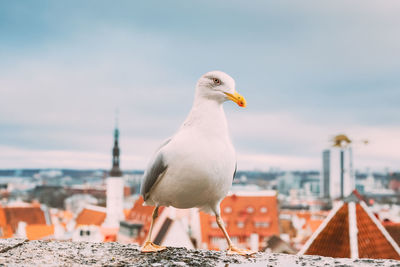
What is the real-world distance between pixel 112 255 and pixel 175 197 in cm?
46

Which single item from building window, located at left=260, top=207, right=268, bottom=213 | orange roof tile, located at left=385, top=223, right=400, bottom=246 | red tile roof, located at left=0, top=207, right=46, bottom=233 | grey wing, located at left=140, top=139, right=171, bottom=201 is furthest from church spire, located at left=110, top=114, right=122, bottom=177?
grey wing, located at left=140, top=139, right=171, bottom=201

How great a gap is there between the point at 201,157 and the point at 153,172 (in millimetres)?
339

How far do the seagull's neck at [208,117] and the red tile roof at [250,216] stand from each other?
2258 centimetres

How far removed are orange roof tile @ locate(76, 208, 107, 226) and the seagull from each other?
131ft

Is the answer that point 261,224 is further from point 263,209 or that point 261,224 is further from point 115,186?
point 115,186

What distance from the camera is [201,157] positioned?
248 centimetres

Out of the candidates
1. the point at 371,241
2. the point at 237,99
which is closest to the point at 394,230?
the point at 371,241

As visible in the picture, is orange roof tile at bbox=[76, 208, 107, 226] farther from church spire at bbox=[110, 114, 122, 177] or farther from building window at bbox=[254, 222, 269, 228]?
building window at bbox=[254, 222, 269, 228]

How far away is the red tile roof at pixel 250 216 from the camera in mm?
25609

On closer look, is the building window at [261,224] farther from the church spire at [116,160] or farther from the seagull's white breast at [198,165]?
the church spire at [116,160]

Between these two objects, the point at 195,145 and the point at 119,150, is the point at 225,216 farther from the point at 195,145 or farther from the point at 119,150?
the point at 119,150

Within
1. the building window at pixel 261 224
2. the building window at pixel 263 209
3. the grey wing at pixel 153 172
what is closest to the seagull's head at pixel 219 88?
the grey wing at pixel 153 172

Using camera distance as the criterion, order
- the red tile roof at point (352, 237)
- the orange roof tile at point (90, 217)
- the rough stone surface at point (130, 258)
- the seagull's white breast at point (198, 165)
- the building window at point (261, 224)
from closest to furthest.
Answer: the rough stone surface at point (130, 258)
the seagull's white breast at point (198, 165)
the red tile roof at point (352, 237)
the building window at point (261, 224)
the orange roof tile at point (90, 217)

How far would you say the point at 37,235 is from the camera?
28266mm
